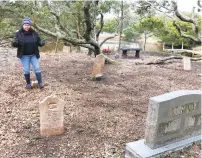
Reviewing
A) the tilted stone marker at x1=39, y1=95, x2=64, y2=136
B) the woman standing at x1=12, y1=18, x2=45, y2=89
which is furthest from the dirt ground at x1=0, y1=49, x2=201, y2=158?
the woman standing at x1=12, y1=18, x2=45, y2=89

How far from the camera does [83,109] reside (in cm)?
529

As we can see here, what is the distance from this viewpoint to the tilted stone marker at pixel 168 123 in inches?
144

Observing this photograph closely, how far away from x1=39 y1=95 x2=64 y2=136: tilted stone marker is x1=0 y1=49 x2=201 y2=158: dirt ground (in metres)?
0.13

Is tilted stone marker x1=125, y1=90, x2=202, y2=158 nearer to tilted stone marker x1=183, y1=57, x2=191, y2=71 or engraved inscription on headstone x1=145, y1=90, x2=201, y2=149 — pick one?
engraved inscription on headstone x1=145, y1=90, x2=201, y2=149

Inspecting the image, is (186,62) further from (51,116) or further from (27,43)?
(51,116)

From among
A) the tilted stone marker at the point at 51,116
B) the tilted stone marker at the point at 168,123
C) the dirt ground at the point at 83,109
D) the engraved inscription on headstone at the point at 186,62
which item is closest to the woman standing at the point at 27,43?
the dirt ground at the point at 83,109

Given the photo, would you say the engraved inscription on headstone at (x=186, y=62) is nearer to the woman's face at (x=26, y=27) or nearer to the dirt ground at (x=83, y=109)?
the dirt ground at (x=83, y=109)

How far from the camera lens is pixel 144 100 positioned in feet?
20.0

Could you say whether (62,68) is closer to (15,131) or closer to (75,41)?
(75,41)

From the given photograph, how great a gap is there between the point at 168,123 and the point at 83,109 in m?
1.98

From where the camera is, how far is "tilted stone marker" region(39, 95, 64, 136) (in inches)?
160

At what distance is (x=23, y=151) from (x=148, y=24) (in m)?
12.9

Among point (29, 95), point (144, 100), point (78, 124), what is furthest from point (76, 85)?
point (78, 124)

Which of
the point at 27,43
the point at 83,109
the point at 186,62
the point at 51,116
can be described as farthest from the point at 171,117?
the point at 186,62
